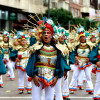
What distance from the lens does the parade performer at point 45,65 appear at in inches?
269

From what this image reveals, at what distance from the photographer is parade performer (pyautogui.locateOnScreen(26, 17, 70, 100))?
683 centimetres

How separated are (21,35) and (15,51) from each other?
632 mm

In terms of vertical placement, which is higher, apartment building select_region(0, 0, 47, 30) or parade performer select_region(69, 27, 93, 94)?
apartment building select_region(0, 0, 47, 30)

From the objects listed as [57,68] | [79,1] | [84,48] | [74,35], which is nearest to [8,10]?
[74,35]

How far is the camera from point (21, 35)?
11.5 meters

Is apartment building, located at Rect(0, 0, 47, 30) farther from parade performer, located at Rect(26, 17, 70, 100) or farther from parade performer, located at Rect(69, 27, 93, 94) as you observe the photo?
parade performer, located at Rect(26, 17, 70, 100)

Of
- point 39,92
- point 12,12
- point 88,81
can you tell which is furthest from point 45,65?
point 12,12

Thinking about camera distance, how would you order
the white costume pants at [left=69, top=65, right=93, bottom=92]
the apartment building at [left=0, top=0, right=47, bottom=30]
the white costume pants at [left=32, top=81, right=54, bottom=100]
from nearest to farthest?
the white costume pants at [left=32, top=81, right=54, bottom=100] < the white costume pants at [left=69, top=65, right=93, bottom=92] < the apartment building at [left=0, top=0, right=47, bottom=30]

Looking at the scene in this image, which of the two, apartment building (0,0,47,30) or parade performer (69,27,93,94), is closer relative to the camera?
parade performer (69,27,93,94)

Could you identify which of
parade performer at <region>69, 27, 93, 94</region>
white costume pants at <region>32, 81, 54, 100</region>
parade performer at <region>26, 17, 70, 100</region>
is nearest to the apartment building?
parade performer at <region>69, 27, 93, 94</region>

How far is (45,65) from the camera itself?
6.90 m

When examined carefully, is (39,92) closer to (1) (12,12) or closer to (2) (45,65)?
(2) (45,65)

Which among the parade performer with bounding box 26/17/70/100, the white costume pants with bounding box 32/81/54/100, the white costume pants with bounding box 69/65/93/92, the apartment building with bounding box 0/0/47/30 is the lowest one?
the white costume pants with bounding box 69/65/93/92

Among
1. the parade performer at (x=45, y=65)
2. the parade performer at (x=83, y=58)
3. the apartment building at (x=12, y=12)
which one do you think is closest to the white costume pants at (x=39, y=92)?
the parade performer at (x=45, y=65)
